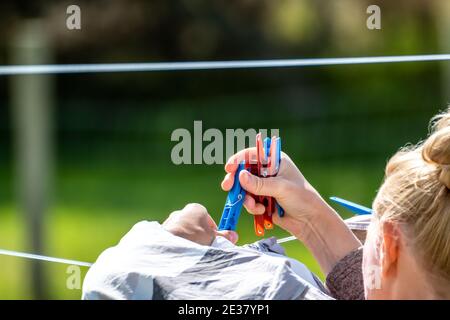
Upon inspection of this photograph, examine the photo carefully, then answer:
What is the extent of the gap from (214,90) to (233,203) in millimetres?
2829

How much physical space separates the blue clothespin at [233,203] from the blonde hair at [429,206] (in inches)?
7.4

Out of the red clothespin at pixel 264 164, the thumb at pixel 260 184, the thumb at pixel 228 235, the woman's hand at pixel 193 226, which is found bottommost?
the thumb at pixel 228 235

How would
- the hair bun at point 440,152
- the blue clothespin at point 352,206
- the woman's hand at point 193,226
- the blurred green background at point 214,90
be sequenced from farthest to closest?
the blurred green background at point 214,90 → the blue clothespin at point 352,206 → the woman's hand at point 193,226 → the hair bun at point 440,152

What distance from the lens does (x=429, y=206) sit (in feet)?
2.38

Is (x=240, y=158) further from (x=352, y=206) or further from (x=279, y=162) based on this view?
(x=352, y=206)

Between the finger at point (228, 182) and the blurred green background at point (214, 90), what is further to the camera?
the blurred green background at point (214, 90)

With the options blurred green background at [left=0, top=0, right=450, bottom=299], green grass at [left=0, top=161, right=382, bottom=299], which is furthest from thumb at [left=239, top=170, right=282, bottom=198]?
blurred green background at [left=0, top=0, right=450, bottom=299]

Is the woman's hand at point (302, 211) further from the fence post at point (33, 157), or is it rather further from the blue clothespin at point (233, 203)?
the fence post at point (33, 157)

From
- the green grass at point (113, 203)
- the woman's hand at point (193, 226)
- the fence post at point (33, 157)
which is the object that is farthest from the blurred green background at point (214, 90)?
the woman's hand at point (193, 226)

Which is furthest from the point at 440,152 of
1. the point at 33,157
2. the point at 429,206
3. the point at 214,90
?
the point at 214,90

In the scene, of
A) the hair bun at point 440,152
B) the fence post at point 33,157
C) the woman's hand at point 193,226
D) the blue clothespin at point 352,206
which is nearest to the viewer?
the hair bun at point 440,152

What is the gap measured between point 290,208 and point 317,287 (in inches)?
4.2

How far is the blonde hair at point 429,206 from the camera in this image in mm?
720

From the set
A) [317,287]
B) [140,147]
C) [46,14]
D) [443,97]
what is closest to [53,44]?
[46,14]
